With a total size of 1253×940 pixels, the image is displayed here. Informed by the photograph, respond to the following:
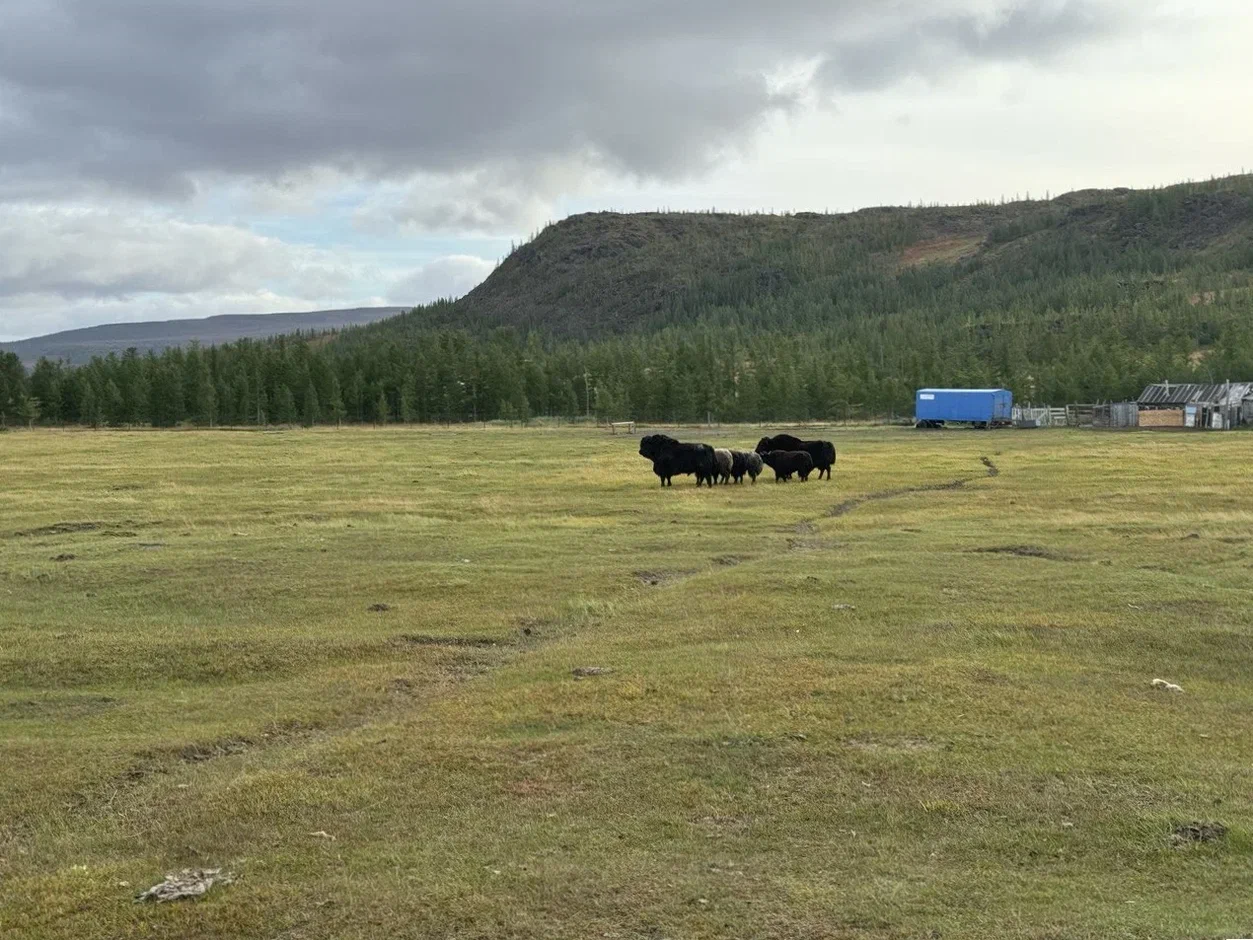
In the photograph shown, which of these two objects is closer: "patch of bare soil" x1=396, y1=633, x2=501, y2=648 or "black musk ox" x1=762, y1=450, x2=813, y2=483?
"patch of bare soil" x1=396, y1=633, x2=501, y2=648

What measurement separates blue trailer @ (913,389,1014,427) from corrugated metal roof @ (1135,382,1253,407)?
13.4 m

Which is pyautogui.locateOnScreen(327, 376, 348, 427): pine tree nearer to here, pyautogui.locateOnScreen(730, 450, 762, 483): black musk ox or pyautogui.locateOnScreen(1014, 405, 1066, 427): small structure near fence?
pyautogui.locateOnScreen(1014, 405, 1066, 427): small structure near fence

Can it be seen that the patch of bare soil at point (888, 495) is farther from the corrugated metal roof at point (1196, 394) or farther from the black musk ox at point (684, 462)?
the corrugated metal roof at point (1196, 394)

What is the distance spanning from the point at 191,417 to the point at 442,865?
432 feet

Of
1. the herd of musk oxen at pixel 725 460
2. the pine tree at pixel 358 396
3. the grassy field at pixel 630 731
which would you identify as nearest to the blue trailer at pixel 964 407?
the herd of musk oxen at pixel 725 460

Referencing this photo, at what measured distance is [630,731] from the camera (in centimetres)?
1234

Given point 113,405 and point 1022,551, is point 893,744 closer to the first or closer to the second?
point 1022,551

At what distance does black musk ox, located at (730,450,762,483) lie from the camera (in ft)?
149

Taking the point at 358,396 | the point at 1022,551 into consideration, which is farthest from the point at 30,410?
the point at 1022,551

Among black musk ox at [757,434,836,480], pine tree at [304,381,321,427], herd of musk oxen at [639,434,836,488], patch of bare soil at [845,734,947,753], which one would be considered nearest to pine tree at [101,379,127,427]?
pine tree at [304,381,321,427]

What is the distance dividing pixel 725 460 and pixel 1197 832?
117ft

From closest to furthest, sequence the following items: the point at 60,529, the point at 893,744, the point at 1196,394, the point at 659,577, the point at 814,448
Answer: the point at 893,744 → the point at 659,577 → the point at 60,529 → the point at 814,448 → the point at 1196,394

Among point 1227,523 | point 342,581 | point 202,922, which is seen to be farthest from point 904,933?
point 1227,523

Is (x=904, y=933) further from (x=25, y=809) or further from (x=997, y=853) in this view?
(x=25, y=809)
